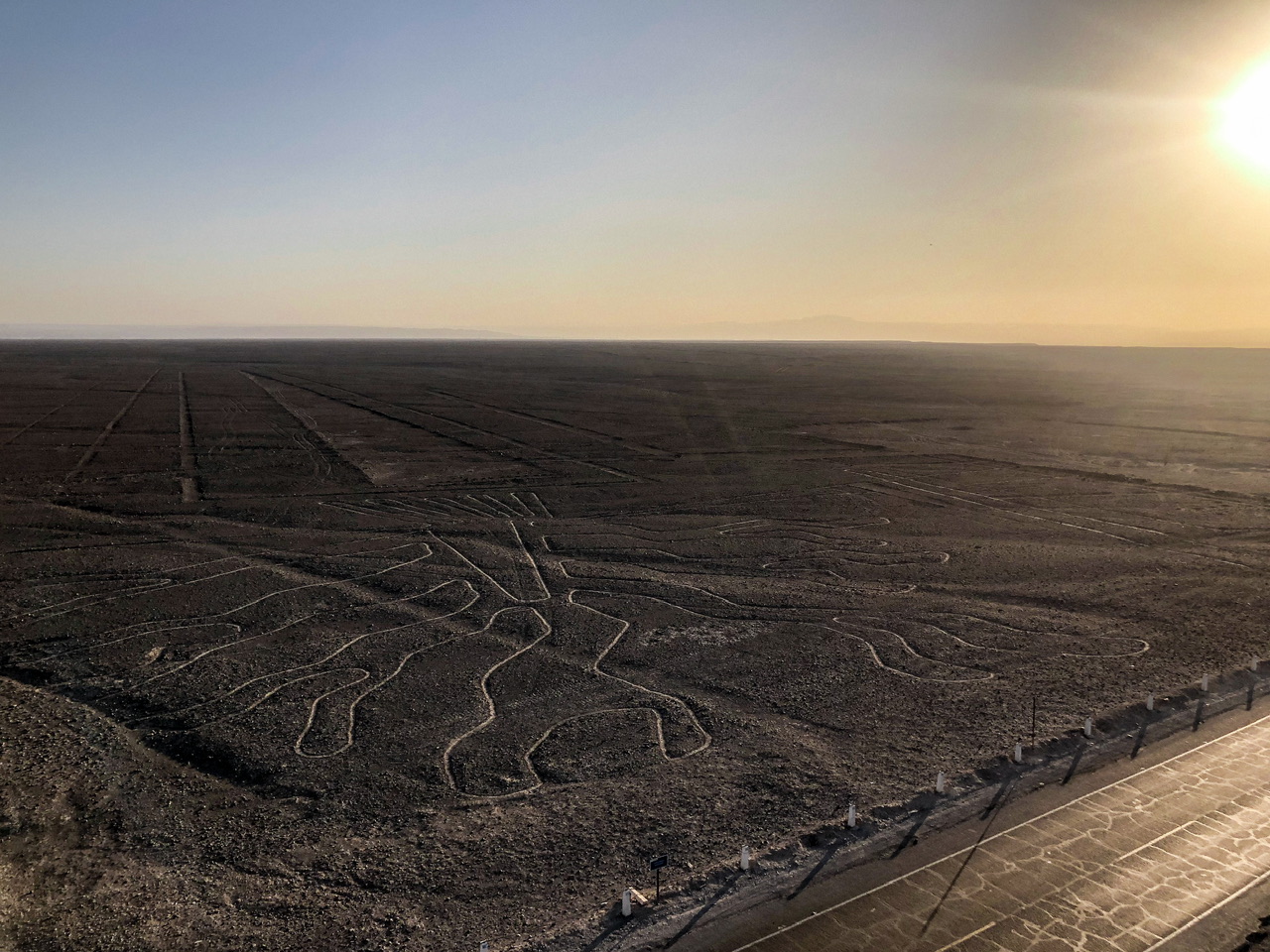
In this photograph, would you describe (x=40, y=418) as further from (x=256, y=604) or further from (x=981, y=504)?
(x=981, y=504)

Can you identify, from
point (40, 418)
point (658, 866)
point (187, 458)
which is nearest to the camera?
point (658, 866)

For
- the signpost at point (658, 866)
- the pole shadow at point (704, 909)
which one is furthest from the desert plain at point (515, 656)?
the pole shadow at point (704, 909)

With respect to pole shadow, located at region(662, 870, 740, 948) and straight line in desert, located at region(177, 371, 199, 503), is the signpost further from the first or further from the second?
straight line in desert, located at region(177, 371, 199, 503)

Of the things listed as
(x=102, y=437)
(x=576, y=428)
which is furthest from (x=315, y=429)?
(x=576, y=428)

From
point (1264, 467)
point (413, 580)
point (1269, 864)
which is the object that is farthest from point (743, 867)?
point (1264, 467)

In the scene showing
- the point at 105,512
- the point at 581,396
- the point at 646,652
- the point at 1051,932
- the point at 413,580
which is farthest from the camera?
the point at 581,396

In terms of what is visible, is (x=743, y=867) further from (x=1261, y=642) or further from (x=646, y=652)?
(x=1261, y=642)

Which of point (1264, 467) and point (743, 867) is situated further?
point (1264, 467)
